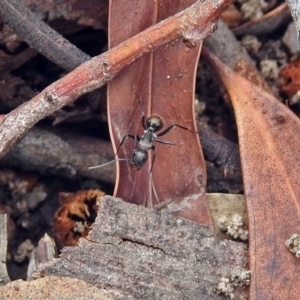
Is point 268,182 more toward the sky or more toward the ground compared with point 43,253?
more toward the sky

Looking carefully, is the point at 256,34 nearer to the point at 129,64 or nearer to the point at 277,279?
the point at 129,64

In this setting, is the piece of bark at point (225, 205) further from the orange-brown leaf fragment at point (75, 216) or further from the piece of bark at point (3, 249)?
the piece of bark at point (3, 249)

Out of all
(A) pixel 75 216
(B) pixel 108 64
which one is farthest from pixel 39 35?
(A) pixel 75 216

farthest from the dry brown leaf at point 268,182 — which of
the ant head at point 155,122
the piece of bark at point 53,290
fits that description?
the piece of bark at point 53,290

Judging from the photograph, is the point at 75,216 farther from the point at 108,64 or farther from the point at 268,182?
the point at 268,182

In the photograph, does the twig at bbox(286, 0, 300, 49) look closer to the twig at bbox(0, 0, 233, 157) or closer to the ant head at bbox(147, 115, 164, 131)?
the twig at bbox(0, 0, 233, 157)

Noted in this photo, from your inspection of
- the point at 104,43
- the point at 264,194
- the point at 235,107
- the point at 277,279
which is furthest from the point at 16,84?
the point at 277,279

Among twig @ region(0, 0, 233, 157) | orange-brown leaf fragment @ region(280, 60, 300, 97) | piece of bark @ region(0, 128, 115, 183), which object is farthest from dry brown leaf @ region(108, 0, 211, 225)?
orange-brown leaf fragment @ region(280, 60, 300, 97)
